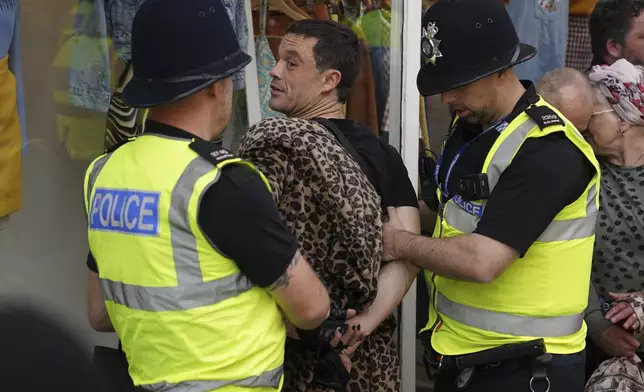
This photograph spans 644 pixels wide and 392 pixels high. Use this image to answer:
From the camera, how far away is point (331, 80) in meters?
2.27

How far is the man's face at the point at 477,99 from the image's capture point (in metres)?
2.08

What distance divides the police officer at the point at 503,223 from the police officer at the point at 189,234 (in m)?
0.52

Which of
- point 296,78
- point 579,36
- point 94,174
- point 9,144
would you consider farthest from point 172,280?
point 579,36

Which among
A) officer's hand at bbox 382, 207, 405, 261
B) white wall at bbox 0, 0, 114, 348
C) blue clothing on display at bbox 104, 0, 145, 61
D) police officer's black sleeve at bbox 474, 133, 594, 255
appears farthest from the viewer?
white wall at bbox 0, 0, 114, 348

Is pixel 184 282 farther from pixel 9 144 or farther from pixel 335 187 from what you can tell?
pixel 9 144

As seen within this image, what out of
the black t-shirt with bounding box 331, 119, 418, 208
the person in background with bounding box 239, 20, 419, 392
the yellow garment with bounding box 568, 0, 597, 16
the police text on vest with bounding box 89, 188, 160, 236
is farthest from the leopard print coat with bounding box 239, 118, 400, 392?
the yellow garment with bounding box 568, 0, 597, 16

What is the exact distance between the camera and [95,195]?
167 centimetres

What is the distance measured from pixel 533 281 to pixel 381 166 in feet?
1.73

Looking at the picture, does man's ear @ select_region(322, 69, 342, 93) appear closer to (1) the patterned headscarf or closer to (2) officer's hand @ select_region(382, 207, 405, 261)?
(2) officer's hand @ select_region(382, 207, 405, 261)

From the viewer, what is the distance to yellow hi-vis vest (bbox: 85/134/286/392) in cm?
154

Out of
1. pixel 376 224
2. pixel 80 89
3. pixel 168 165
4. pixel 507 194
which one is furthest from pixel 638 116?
pixel 80 89

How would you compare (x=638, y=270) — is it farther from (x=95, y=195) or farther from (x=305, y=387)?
(x=95, y=195)

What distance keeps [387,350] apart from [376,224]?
1.28 feet

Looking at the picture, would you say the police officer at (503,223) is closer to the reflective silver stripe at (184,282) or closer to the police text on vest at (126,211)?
the reflective silver stripe at (184,282)
